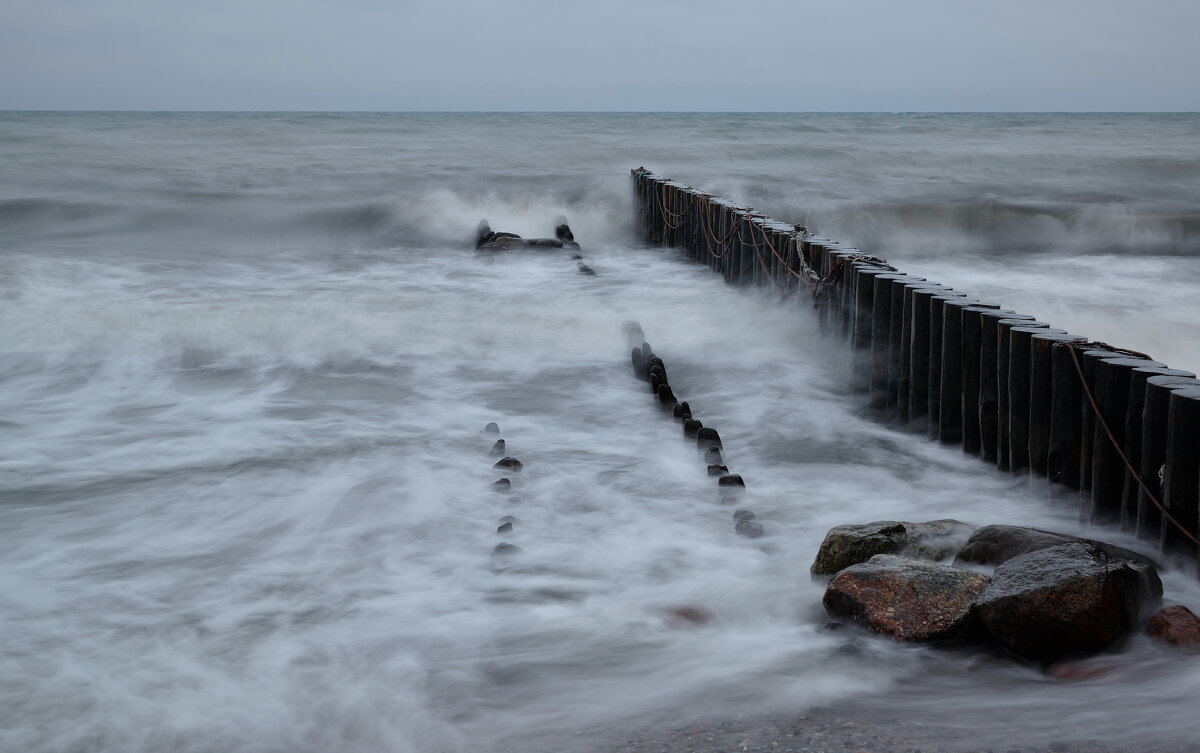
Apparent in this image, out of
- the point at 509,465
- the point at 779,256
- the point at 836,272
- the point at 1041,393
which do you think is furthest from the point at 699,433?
the point at 779,256

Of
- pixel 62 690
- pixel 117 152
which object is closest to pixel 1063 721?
pixel 62 690

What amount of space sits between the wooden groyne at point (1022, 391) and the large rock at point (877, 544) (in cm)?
80

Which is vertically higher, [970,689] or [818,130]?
[818,130]

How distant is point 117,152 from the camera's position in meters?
33.0

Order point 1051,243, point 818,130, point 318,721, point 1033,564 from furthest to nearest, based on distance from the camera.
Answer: point 818,130
point 1051,243
point 1033,564
point 318,721

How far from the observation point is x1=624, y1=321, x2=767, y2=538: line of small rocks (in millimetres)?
4973

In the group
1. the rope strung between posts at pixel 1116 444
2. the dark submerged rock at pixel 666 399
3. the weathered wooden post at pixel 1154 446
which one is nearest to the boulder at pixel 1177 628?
the rope strung between posts at pixel 1116 444

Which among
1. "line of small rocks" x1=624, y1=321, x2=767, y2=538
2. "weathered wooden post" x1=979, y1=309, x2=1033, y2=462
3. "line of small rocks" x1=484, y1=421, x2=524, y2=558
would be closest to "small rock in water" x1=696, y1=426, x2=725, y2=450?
"line of small rocks" x1=624, y1=321, x2=767, y2=538

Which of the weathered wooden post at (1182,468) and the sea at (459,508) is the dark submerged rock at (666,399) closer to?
the sea at (459,508)

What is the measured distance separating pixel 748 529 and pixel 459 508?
154cm

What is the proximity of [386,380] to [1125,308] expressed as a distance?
851cm

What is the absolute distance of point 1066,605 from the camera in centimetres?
338

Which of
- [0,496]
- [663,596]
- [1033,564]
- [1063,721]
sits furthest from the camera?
[0,496]

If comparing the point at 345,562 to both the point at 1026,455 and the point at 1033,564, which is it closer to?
the point at 1033,564
